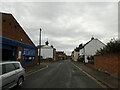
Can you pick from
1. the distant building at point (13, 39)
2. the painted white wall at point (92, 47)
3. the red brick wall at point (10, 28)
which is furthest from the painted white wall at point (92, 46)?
the red brick wall at point (10, 28)

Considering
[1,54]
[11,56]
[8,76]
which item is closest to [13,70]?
[8,76]

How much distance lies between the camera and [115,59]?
1273 cm

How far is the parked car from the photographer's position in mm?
6522

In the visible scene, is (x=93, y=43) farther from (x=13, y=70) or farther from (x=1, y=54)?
(x=13, y=70)

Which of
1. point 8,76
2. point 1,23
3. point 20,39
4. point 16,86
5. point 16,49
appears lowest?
point 16,86

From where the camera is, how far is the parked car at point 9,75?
6.52 m

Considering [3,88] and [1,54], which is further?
[1,54]

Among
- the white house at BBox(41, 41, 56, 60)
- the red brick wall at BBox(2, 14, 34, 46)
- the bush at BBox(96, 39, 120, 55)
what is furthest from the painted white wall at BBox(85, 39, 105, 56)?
the bush at BBox(96, 39, 120, 55)

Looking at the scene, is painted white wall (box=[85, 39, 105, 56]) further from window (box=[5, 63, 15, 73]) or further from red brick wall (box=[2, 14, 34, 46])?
window (box=[5, 63, 15, 73])

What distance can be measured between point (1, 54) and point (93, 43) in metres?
36.7

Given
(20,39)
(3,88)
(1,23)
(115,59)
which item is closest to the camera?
(3,88)

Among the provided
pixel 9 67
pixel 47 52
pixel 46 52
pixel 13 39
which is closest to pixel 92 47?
pixel 47 52

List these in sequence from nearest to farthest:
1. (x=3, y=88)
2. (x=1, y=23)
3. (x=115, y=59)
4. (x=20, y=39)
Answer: (x=3, y=88), (x=115, y=59), (x=1, y=23), (x=20, y=39)

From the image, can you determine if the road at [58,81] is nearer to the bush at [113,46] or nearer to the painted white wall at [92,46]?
the bush at [113,46]
